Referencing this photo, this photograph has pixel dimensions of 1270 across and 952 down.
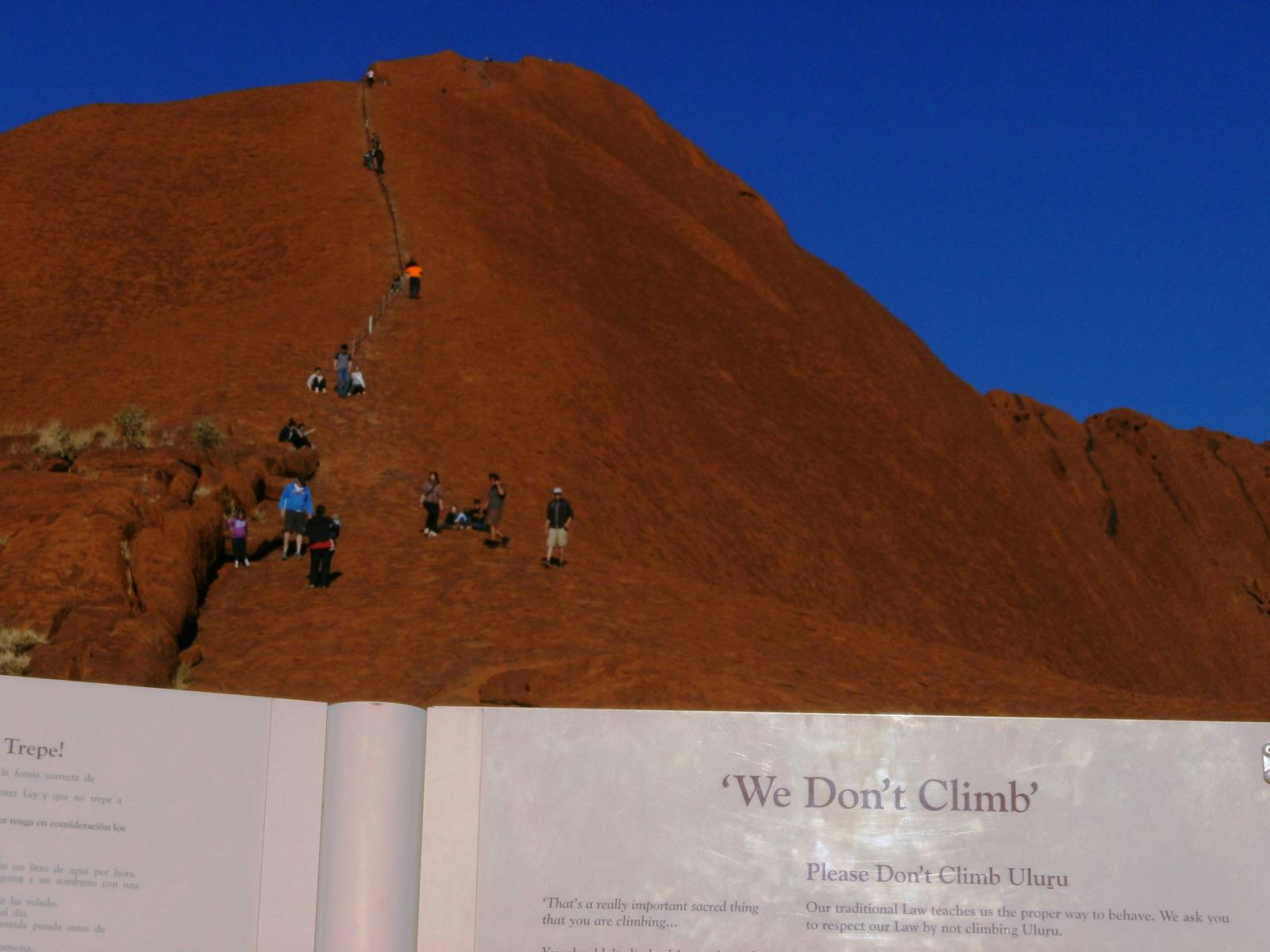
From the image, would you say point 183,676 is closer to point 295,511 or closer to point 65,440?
point 295,511

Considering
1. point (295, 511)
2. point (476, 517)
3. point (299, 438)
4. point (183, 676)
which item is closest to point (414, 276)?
point (299, 438)

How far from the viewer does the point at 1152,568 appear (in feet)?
226

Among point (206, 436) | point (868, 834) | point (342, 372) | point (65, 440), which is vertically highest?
point (342, 372)

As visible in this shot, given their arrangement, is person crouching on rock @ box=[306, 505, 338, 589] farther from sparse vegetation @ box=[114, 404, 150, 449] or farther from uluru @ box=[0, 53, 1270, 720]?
sparse vegetation @ box=[114, 404, 150, 449]

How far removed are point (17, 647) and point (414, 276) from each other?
22.0 metres

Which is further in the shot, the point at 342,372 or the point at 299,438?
the point at 342,372

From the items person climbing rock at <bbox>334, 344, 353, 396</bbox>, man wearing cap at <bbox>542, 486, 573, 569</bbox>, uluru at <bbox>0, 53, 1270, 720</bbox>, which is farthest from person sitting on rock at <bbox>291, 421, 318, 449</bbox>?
man wearing cap at <bbox>542, 486, 573, 569</bbox>

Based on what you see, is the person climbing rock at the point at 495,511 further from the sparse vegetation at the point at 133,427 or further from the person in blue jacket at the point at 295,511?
the sparse vegetation at the point at 133,427

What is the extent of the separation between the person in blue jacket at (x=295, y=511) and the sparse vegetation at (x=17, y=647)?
591 centimetres

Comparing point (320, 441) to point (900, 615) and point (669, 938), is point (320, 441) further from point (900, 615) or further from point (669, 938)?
point (669, 938)

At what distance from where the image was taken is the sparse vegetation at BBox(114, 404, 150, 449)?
1020 inches

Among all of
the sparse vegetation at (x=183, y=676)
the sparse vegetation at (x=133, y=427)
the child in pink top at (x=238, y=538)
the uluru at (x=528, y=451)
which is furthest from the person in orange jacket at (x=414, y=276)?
the sparse vegetation at (x=183, y=676)

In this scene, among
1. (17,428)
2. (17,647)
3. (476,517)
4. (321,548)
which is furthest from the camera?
(17,428)

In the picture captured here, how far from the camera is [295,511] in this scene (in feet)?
72.7
